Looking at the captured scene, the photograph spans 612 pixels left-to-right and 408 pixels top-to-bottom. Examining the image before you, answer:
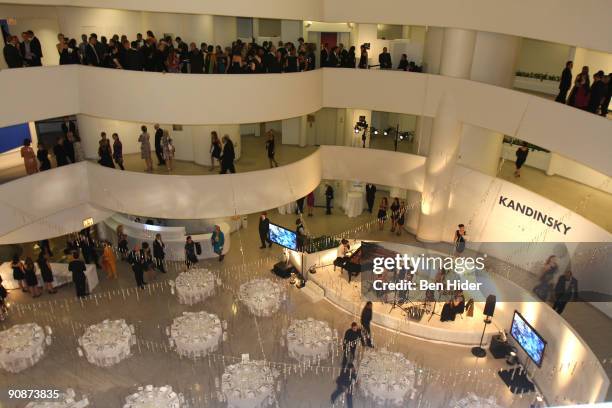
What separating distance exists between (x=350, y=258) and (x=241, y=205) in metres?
3.98

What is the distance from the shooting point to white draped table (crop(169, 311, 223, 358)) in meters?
12.7

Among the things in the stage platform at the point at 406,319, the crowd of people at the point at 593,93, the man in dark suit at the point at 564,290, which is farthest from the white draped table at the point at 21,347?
the crowd of people at the point at 593,93

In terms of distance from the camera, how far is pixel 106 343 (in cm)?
1235

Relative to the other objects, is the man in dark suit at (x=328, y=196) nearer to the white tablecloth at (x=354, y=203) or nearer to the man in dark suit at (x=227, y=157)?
the white tablecloth at (x=354, y=203)

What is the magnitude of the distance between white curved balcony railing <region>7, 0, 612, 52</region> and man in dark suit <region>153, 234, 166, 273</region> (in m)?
7.21

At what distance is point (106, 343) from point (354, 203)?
1164cm

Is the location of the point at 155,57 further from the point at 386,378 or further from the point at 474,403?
the point at 474,403

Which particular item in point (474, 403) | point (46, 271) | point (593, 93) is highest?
point (593, 93)

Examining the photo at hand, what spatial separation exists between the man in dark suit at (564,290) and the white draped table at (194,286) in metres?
9.89

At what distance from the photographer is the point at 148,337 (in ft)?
44.7

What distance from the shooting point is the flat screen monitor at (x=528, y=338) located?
11406 millimetres

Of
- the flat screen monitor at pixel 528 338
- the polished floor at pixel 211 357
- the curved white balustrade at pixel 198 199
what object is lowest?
the polished floor at pixel 211 357

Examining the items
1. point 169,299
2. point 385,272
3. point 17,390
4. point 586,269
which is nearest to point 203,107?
point 169,299

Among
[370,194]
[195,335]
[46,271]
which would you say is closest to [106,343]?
[195,335]
